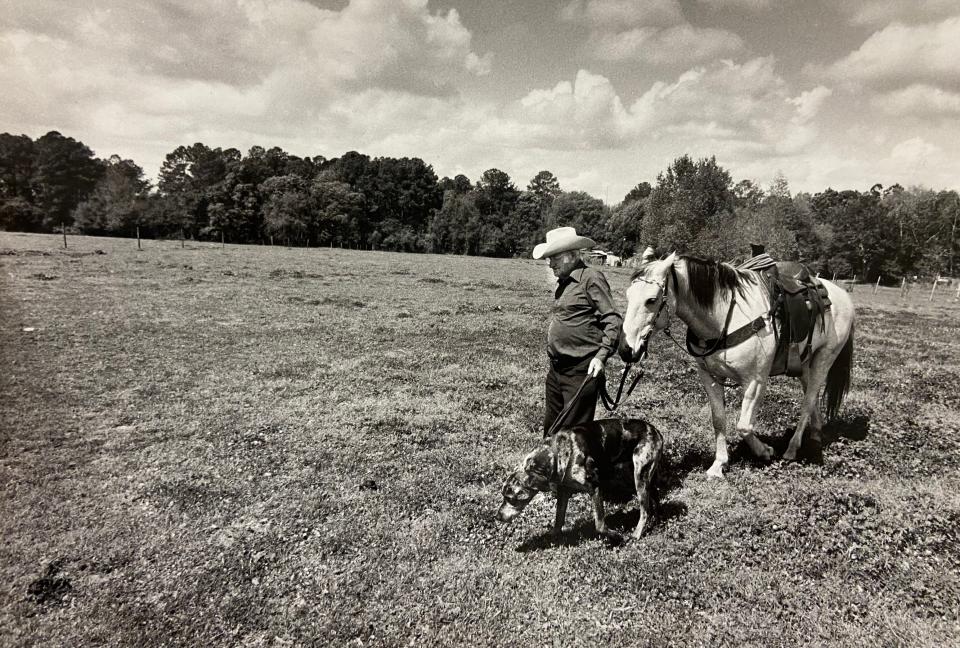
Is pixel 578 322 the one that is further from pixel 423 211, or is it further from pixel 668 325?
pixel 423 211

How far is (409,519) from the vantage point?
559 cm

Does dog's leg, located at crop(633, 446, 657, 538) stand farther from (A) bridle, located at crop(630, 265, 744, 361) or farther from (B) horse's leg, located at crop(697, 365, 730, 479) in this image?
(B) horse's leg, located at crop(697, 365, 730, 479)

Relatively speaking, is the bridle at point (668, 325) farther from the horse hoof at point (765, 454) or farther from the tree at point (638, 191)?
the tree at point (638, 191)

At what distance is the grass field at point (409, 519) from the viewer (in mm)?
4070

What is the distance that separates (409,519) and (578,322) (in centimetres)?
298

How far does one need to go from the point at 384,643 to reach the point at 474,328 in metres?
14.1

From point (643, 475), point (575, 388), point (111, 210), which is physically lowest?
point (643, 475)

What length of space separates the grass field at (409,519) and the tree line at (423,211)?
37765 mm

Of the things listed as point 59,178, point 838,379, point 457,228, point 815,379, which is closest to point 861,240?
point 457,228

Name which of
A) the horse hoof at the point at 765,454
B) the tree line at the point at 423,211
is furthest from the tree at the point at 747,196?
the horse hoof at the point at 765,454

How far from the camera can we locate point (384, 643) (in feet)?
12.7

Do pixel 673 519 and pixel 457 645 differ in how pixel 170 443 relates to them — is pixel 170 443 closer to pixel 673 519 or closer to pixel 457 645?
pixel 457 645

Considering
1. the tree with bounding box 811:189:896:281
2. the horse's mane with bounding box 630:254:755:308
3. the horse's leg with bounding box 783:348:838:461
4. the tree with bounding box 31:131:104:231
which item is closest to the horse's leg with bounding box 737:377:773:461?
the horse's mane with bounding box 630:254:755:308

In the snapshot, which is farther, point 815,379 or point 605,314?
point 815,379
